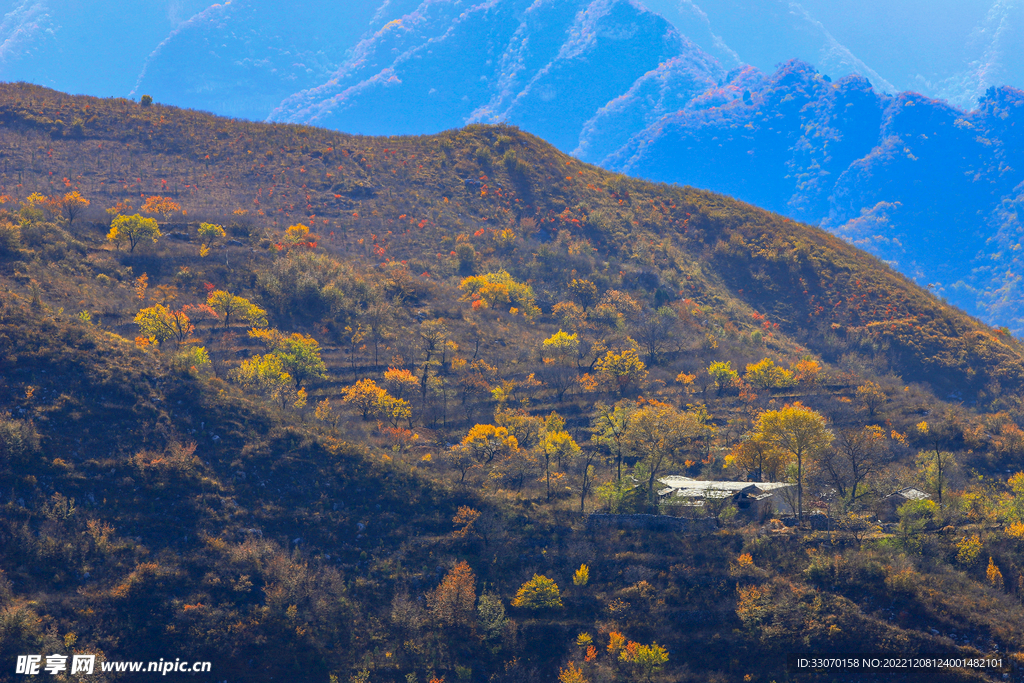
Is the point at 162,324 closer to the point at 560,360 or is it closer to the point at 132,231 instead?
the point at 132,231

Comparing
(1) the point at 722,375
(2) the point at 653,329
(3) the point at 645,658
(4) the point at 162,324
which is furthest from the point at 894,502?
(4) the point at 162,324

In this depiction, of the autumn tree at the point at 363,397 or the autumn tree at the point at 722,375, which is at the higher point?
the autumn tree at the point at 722,375

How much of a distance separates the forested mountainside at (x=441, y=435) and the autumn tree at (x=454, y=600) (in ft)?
0.53

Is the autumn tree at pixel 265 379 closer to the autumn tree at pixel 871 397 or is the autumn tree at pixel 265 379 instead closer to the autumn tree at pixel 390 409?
the autumn tree at pixel 390 409

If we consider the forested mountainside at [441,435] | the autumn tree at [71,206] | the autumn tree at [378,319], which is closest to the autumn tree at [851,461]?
the forested mountainside at [441,435]

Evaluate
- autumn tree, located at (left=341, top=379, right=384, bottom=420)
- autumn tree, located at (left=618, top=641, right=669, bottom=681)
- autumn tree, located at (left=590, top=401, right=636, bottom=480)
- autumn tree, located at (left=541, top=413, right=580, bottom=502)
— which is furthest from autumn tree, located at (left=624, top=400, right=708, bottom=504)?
autumn tree, located at (left=341, top=379, right=384, bottom=420)

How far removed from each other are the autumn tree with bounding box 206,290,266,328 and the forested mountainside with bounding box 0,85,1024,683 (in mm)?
374

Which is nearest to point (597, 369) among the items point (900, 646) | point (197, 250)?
point (900, 646)

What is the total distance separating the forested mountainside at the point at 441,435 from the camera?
109ft

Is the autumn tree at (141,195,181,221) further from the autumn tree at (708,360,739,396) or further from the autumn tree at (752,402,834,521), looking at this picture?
the autumn tree at (752,402,834,521)

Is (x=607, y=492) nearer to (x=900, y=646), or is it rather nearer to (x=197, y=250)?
(x=900, y=646)

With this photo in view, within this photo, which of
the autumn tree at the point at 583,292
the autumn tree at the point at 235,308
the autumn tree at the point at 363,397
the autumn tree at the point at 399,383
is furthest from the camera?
the autumn tree at the point at 583,292

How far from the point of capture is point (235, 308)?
62.8m

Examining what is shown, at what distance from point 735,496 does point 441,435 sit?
2212 centimetres
